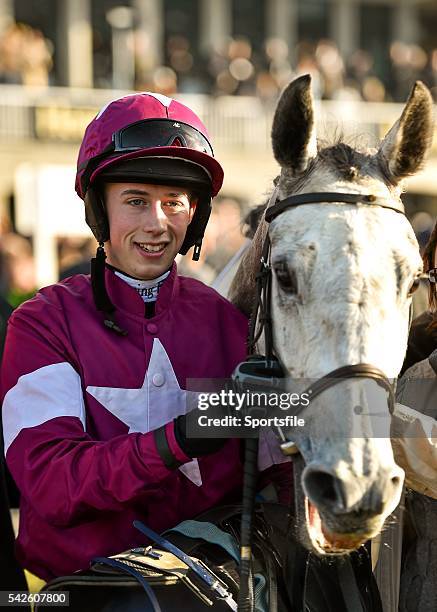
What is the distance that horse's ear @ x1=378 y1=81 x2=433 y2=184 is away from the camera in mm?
2602

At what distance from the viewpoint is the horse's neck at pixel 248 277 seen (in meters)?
3.00

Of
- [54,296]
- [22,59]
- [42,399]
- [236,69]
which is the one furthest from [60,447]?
[236,69]

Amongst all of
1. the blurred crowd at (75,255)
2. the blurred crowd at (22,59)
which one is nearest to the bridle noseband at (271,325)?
the blurred crowd at (75,255)

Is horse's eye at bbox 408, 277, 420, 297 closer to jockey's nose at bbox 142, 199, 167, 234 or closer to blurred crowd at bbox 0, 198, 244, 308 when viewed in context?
jockey's nose at bbox 142, 199, 167, 234

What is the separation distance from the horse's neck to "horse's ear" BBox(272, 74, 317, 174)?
0.97ft

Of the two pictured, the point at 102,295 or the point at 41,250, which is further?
the point at 41,250

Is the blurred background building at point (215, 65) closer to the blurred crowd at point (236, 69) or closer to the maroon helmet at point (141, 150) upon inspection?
the blurred crowd at point (236, 69)

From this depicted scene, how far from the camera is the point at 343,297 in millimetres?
2326

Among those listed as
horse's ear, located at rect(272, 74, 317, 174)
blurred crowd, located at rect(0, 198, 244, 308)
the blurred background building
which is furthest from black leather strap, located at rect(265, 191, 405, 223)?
the blurred background building

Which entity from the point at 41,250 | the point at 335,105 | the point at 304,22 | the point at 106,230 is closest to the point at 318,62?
the point at 335,105

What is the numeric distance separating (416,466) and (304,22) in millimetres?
25341

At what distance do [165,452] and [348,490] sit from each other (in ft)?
1.65

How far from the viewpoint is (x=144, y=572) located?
243 centimetres

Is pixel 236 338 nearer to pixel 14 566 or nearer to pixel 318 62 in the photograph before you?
pixel 14 566
